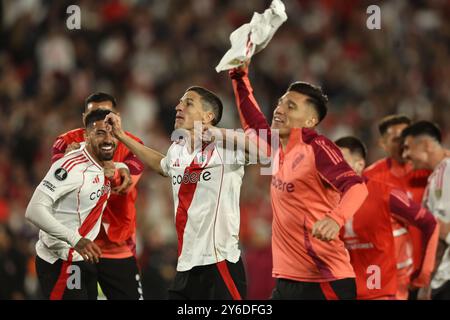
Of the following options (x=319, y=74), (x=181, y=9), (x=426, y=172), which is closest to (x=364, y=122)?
(x=319, y=74)

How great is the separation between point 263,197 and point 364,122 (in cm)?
222

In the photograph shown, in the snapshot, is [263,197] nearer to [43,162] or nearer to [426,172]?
[43,162]

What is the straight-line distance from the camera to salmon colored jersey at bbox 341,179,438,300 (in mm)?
7434

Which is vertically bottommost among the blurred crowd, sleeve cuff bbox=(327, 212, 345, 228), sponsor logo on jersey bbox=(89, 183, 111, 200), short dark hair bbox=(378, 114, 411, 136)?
sleeve cuff bbox=(327, 212, 345, 228)

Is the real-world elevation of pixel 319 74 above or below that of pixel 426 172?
above

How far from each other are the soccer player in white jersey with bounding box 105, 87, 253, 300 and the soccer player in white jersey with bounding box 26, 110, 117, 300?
36 cm

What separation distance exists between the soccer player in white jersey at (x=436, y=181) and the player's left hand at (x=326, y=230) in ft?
7.36

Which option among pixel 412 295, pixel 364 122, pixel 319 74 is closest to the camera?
pixel 412 295

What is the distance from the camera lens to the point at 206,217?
6.41 m

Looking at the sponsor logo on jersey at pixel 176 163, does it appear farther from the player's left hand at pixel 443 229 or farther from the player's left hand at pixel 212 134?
the player's left hand at pixel 443 229

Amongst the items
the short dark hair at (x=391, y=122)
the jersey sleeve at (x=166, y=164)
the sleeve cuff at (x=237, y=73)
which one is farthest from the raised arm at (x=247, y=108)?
the short dark hair at (x=391, y=122)

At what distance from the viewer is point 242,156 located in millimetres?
6461

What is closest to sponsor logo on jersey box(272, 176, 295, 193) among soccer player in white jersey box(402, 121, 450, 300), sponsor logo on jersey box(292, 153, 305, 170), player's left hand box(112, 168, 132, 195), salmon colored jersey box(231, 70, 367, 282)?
salmon colored jersey box(231, 70, 367, 282)

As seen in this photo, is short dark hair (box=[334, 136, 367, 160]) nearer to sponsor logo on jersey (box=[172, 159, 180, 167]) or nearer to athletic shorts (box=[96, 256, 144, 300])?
sponsor logo on jersey (box=[172, 159, 180, 167])
